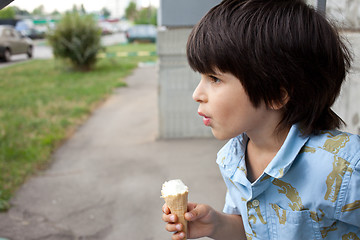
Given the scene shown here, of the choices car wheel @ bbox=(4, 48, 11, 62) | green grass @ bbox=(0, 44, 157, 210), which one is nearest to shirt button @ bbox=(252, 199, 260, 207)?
green grass @ bbox=(0, 44, 157, 210)

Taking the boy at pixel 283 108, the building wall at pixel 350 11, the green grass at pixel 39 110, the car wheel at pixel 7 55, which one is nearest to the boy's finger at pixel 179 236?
the boy at pixel 283 108

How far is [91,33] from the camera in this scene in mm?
12758

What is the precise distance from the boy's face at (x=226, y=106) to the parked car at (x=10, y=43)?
16927 millimetres

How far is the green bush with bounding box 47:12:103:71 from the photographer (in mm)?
12383

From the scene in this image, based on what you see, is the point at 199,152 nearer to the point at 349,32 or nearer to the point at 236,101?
the point at 349,32

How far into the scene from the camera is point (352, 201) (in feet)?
3.89

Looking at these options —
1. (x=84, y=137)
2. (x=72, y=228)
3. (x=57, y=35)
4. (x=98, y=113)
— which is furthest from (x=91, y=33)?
(x=72, y=228)

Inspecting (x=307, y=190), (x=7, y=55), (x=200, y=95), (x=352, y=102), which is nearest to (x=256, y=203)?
(x=307, y=190)

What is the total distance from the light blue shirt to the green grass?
289cm

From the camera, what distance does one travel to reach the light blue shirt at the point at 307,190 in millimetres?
1196

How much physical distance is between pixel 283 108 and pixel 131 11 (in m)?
74.7

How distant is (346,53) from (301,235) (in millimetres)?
637

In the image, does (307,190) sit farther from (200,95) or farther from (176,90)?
(176,90)

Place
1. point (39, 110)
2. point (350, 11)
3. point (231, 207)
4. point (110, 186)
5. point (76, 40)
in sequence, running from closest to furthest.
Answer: point (231, 207) < point (350, 11) < point (110, 186) < point (39, 110) < point (76, 40)
